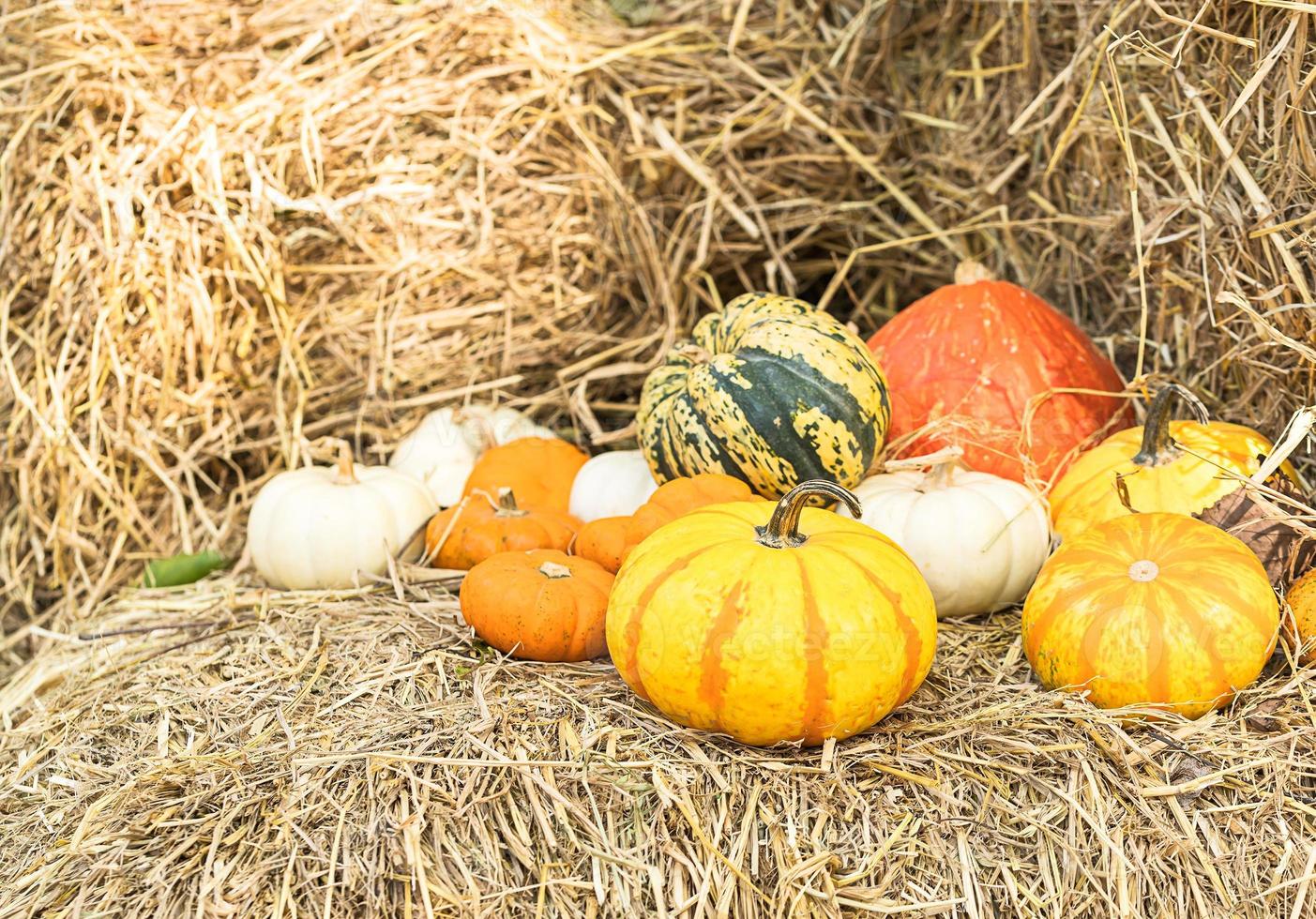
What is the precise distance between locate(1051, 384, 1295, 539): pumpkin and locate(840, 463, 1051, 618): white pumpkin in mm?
103

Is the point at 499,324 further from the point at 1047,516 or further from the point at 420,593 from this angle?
the point at 1047,516

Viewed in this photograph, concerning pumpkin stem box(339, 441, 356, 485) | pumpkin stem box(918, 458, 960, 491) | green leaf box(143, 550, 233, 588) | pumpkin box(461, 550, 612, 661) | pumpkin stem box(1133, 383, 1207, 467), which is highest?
pumpkin stem box(1133, 383, 1207, 467)

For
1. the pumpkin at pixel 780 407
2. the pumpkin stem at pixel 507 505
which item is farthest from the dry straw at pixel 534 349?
the pumpkin at pixel 780 407

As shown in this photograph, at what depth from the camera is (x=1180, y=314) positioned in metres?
2.83

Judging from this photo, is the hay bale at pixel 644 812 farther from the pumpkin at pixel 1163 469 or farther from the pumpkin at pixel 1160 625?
the pumpkin at pixel 1163 469

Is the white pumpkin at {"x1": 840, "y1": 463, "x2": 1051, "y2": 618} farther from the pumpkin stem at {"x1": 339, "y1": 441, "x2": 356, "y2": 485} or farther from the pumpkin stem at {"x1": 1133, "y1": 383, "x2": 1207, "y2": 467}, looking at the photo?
the pumpkin stem at {"x1": 339, "y1": 441, "x2": 356, "y2": 485}

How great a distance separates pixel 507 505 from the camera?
2.75 m

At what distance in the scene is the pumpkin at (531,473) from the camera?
2.95 meters

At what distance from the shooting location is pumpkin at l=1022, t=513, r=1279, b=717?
1949mm

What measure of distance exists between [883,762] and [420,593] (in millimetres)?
1205

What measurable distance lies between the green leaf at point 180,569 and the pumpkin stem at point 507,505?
0.88 meters

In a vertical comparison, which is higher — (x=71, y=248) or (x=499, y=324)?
(x=71, y=248)

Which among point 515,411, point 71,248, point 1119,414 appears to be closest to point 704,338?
point 515,411

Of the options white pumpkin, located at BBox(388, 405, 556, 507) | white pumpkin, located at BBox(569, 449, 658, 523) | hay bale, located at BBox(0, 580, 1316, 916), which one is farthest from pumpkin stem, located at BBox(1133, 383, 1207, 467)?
white pumpkin, located at BBox(388, 405, 556, 507)
